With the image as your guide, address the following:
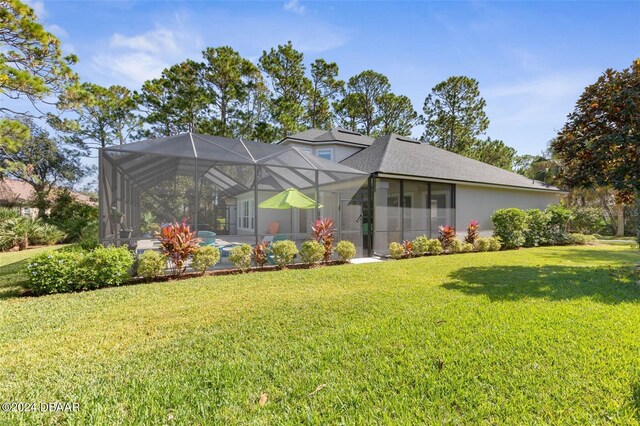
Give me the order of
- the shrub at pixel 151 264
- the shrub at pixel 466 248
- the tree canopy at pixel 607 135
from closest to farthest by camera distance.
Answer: the shrub at pixel 151 264 → the tree canopy at pixel 607 135 → the shrub at pixel 466 248

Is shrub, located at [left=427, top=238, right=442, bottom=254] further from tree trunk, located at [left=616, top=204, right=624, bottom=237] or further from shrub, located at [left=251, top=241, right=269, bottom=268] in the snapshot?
tree trunk, located at [left=616, top=204, right=624, bottom=237]

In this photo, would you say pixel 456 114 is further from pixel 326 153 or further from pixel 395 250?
pixel 395 250

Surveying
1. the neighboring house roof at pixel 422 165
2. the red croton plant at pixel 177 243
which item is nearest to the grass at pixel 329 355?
the red croton plant at pixel 177 243

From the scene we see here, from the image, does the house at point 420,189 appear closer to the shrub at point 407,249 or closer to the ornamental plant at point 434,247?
the shrub at point 407,249

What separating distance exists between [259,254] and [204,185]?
129 inches

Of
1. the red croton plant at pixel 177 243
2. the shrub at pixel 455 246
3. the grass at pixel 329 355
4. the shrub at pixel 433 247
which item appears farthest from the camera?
the shrub at pixel 455 246

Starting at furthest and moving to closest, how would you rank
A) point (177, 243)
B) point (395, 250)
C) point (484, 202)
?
point (484, 202) → point (395, 250) → point (177, 243)

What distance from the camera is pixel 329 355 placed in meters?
3.51

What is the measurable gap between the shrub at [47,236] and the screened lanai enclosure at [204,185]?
10156 millimetres

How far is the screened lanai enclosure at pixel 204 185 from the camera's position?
856 cm

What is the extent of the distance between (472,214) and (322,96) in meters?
19.5

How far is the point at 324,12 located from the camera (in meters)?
9.00

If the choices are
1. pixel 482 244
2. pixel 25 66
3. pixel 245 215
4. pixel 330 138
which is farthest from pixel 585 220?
pixel 25 66

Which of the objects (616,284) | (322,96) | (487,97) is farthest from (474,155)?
(616,284)
